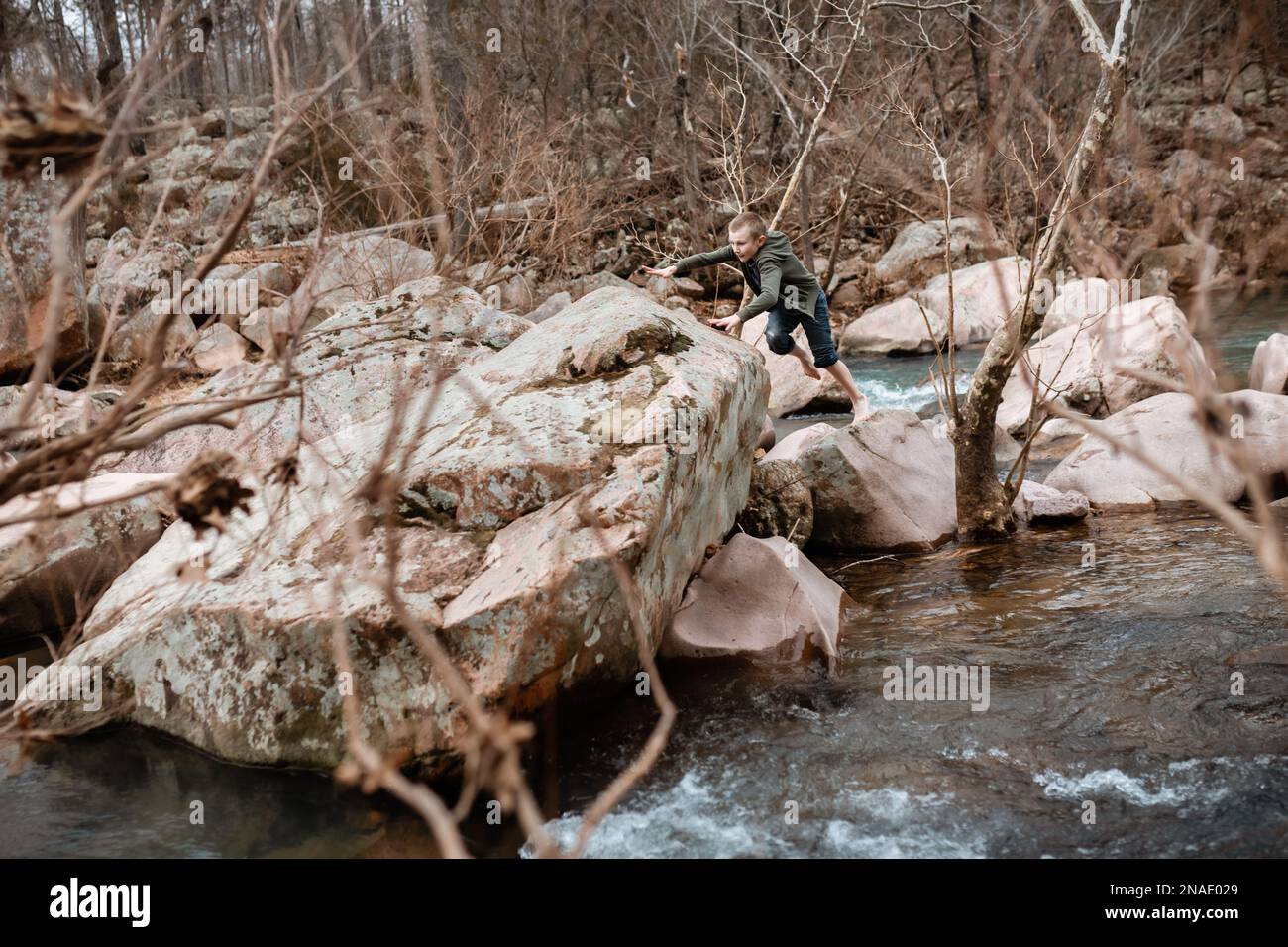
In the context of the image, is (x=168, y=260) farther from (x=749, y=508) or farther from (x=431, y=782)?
(x=431, y=782)

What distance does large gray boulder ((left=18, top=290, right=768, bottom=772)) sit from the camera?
3.74 m

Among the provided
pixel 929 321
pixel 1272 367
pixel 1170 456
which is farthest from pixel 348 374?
pixel 929 321

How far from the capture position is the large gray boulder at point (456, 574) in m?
3.74

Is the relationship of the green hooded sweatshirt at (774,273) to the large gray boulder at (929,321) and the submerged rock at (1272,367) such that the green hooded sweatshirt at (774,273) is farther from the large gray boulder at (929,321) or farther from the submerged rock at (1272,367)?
the large gray boulder at (929,321)

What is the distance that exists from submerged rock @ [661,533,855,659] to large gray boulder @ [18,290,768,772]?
0.65 ft

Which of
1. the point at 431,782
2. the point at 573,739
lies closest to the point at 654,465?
the point at 573,739

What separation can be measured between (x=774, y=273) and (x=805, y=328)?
0.79m

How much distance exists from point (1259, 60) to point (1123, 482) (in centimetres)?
1797

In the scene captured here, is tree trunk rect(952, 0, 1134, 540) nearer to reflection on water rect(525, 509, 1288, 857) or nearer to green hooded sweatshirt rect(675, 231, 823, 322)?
reflection on water rect(525, 509, 1288, 857)

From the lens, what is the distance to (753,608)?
495cm

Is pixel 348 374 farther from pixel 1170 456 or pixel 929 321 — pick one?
pixel 929 321

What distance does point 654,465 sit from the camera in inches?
164

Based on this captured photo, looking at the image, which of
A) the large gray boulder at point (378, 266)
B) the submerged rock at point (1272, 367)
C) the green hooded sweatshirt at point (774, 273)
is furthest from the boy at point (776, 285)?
the large gray boulder at point (378, 266)
